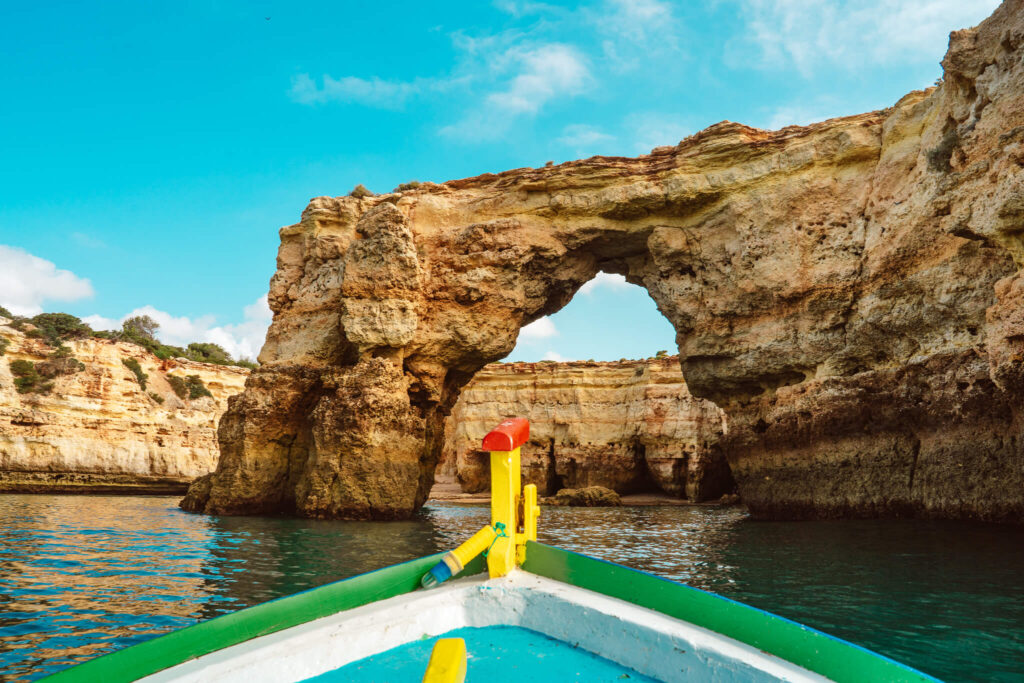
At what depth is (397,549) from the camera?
27.4 ft

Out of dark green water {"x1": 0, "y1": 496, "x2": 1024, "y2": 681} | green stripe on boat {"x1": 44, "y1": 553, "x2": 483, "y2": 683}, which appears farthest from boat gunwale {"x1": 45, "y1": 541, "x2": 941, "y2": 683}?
dark green water {"x1": 0, "y1": 496, "x2": 1024, "y2": 681}

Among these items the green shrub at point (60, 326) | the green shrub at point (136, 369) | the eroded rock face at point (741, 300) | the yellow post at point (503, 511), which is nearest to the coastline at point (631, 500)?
the eroded rock face at point (741, 300)

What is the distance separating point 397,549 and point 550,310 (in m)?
10.1

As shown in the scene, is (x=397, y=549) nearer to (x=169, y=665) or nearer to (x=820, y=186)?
(x=169, y=665)

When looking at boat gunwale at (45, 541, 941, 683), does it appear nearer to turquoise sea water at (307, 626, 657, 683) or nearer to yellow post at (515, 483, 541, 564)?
yellow post at (515, 483, 541, 564)

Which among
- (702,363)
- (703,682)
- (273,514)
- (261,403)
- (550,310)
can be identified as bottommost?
(273,514)

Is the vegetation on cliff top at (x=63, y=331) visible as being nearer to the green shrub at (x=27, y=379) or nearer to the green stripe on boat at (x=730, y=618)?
the green shrub at (x=27, y=379)

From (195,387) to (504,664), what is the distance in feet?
102

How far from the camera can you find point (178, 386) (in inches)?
1122

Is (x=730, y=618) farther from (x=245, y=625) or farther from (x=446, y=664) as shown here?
(x=245, y=625)

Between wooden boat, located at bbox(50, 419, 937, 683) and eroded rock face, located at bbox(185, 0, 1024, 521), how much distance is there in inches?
287

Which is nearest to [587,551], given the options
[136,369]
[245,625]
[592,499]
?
[245,625]

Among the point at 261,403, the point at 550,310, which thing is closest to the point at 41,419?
the point at 261,403

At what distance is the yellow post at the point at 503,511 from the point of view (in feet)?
10.1
